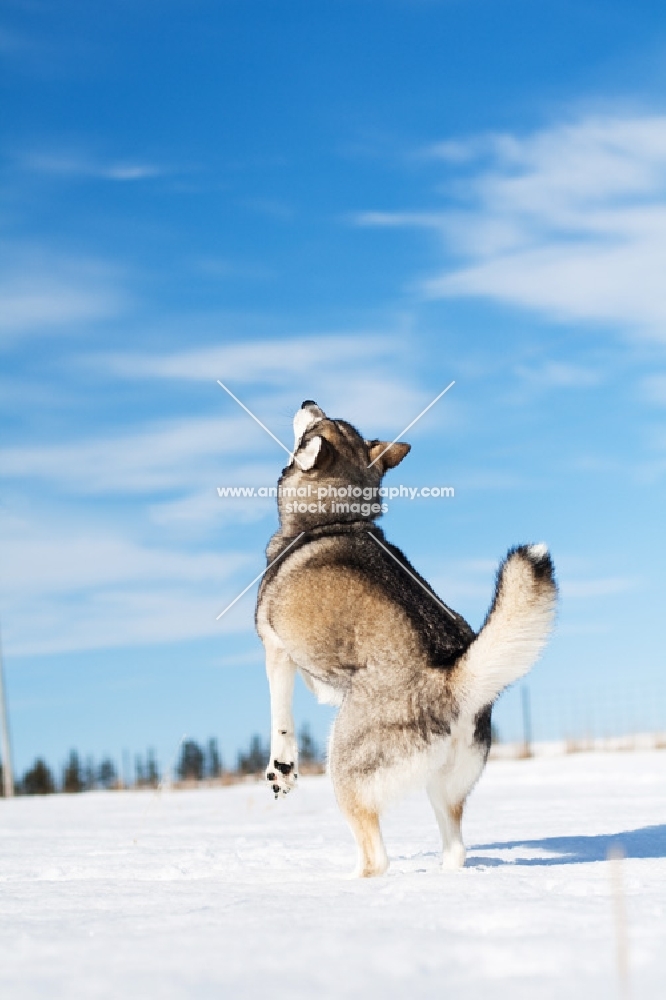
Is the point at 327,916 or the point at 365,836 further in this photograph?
the point at 365,836

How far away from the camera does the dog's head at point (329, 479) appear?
643cm

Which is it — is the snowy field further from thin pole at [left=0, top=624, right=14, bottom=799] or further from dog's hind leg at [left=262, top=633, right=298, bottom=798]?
thin pole at [left=0, top=624, right=14, bottom=799]

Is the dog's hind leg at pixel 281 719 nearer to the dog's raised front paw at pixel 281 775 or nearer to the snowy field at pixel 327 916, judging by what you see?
the dog's raised front paw at pixel 281 775

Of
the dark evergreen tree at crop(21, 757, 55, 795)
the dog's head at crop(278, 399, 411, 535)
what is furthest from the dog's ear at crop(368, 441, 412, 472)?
the dark evergreen tree at crop(21, 757, 55, 795)

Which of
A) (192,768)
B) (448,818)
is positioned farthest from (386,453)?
(192,768)

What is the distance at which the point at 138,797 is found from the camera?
14188 mm

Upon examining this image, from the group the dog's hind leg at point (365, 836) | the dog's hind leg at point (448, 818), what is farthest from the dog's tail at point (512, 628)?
the dog's hind leg at point (365, 836)

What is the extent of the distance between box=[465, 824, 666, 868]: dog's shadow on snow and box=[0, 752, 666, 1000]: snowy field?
0.8 inches

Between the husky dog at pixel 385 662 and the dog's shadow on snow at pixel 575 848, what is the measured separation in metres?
0.54

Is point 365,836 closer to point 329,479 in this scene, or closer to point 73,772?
point 329,479

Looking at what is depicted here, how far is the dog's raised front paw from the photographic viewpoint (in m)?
6.03

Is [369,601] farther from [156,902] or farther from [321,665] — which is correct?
[156,902]

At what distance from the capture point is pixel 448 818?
5.61 m

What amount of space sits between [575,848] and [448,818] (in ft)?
3.96
